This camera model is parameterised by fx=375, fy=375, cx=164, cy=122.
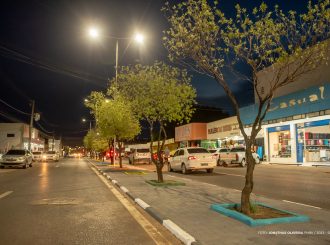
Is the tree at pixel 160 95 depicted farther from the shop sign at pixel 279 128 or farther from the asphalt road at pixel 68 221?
the shop sign at pixel 279 128

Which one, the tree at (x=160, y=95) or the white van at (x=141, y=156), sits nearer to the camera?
the tree at (x=160, y=95)

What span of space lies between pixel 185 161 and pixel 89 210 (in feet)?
46.3

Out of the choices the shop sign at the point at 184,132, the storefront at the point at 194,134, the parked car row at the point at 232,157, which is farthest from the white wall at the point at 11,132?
the parked car row at the point at 232,157

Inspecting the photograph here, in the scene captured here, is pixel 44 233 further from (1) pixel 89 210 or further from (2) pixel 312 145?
(2) pixel 312 145

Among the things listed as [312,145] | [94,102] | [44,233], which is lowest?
[44,233]

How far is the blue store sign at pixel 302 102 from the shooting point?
2919 centimetres

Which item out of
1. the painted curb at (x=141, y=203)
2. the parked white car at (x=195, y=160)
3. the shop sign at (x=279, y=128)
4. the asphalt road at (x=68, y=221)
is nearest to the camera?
the asphalt road at (x=68, y=221)

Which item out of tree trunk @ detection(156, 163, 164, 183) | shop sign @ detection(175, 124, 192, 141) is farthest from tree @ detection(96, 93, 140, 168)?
shop sign @ detection(175, 124, 192, 141)

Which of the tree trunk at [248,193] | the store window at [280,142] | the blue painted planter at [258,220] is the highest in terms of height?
the store window at [280,142]

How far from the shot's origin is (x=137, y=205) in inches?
407

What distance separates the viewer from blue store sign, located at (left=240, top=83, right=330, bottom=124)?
29.2 metres

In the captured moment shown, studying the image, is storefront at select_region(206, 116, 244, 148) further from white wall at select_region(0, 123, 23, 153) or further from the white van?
white wall at select_region(0, 123, 23, 153)

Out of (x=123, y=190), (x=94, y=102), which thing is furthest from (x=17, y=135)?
(x=123, y=190)

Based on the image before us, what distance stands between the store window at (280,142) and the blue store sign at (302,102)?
1.36m
